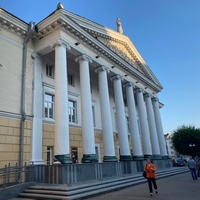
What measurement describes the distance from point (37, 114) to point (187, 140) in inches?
1178

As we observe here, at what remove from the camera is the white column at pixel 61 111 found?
34.4ft

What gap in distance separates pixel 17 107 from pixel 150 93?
15.5m

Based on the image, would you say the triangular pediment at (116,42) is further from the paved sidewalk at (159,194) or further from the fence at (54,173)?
the paved sidewalk at (159,194)

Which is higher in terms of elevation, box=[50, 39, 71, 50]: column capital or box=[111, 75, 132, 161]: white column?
box=[50, 39, 71, 50]: column capital

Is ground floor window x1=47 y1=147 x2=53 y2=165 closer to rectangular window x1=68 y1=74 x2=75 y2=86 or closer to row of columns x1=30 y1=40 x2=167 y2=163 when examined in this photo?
row of columns x1=30 y1=40 x2=167 y2=163

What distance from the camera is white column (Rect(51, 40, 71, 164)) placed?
10.5m

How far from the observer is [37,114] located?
12.3 m

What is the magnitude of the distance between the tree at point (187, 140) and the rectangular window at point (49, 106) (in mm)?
27100

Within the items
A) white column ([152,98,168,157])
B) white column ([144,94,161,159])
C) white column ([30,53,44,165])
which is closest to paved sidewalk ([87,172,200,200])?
white column ([30,53,44,165])

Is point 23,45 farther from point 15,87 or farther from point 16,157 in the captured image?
point 16,157

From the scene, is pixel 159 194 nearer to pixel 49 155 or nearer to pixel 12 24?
pixel 49 155

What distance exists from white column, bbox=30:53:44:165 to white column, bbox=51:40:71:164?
1.64 metres

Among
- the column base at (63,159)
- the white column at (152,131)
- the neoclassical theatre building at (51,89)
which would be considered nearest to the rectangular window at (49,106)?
the neoclassical theatre building at (51,89)

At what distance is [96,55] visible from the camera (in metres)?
15.1
